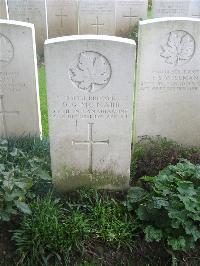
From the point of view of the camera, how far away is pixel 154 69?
4434mm

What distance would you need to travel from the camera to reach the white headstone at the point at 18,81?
4.36 m

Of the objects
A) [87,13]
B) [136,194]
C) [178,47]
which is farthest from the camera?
[87,13]

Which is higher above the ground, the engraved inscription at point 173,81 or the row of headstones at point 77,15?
the row of headstones at point 77,15

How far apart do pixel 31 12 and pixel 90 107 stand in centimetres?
587

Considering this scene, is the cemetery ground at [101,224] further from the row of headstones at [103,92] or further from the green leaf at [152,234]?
the row of headstones at [103,92]

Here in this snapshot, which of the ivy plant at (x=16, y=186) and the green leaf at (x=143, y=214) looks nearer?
the ivy plant at (x=16, y=186)

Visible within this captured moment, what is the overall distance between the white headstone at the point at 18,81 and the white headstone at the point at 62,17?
5069mm

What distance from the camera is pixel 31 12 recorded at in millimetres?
8852

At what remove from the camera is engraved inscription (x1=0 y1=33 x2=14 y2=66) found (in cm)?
438

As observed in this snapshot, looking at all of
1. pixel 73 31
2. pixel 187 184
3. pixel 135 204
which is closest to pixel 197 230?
pixel 187 184

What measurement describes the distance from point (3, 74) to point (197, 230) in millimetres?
2766

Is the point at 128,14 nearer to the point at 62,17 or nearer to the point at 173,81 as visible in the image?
the point at 62,17

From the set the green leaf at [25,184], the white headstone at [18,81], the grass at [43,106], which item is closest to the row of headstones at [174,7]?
the grass at [43,106]

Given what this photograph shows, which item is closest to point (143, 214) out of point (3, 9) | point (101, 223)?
point (101, 223)
